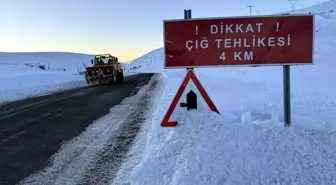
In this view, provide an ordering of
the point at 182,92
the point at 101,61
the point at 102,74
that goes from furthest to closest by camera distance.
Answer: the point at 101,61 < the point at 102,74 < the point at 182,92

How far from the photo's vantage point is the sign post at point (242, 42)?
5293mm

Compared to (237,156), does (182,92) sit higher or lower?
higher

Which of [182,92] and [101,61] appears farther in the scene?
[101,61]

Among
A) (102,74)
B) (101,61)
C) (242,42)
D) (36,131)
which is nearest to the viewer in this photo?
(242,42)

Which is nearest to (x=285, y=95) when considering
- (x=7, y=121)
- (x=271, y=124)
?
(x=271, y=124)

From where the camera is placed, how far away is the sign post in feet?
17.4

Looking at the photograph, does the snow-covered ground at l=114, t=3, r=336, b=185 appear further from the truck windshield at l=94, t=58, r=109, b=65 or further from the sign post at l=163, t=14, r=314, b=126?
the truck windshield at l=94, t=58, r=109, b=65

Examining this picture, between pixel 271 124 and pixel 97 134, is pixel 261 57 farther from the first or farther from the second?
pixel 97 134

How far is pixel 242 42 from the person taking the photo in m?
5.43

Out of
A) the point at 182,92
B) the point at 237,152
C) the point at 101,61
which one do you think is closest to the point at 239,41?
the point at 182,92

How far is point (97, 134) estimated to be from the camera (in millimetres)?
7312

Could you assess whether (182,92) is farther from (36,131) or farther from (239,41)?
(36,131)

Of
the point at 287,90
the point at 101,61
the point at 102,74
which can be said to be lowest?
the point at 287,90

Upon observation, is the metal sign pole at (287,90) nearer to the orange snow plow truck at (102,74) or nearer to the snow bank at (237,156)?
the snow bank at (237,156)
